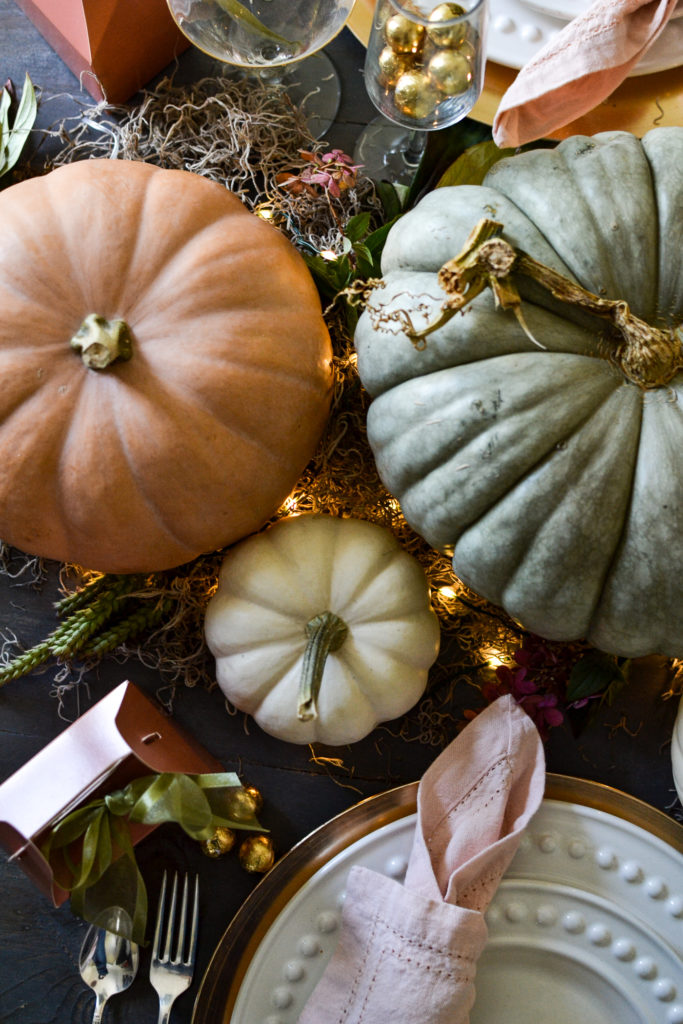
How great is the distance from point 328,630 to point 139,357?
373 millimetres

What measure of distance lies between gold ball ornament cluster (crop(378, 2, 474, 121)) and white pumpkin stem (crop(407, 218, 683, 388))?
345mm

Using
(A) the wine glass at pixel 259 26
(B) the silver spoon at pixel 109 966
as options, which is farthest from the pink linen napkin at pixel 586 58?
(B) the silver spoon at pixel 109 966

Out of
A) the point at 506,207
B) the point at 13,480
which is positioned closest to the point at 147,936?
the point at 13,480

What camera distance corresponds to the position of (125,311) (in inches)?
36.2

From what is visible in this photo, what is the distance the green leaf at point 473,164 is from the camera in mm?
1106

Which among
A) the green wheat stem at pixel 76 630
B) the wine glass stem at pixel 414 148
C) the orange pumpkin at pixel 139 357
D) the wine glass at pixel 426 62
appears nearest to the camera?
the orange pumpkin at pixel 139 357

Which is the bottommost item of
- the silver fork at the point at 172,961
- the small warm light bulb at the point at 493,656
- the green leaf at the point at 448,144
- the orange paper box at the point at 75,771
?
the small warm light bulb at the point at 493,656

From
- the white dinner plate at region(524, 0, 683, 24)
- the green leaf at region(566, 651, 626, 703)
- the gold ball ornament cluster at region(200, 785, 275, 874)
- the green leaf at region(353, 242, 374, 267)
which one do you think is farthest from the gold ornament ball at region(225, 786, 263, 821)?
the white dinner plate at region(524, 0, 683, 24)

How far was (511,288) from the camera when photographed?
80 cm

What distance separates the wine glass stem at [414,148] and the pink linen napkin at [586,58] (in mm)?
292

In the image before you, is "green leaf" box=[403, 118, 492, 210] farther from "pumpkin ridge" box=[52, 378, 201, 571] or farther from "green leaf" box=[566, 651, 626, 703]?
"green leaf" box=[566, 651, 626, 703]

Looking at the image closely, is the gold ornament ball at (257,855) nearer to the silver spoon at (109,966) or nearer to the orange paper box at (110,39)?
the silver spoon at (109,966)

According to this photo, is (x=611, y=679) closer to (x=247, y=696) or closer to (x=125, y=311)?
(x=247, y=696)

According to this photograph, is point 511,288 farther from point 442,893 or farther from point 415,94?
point 442,893
